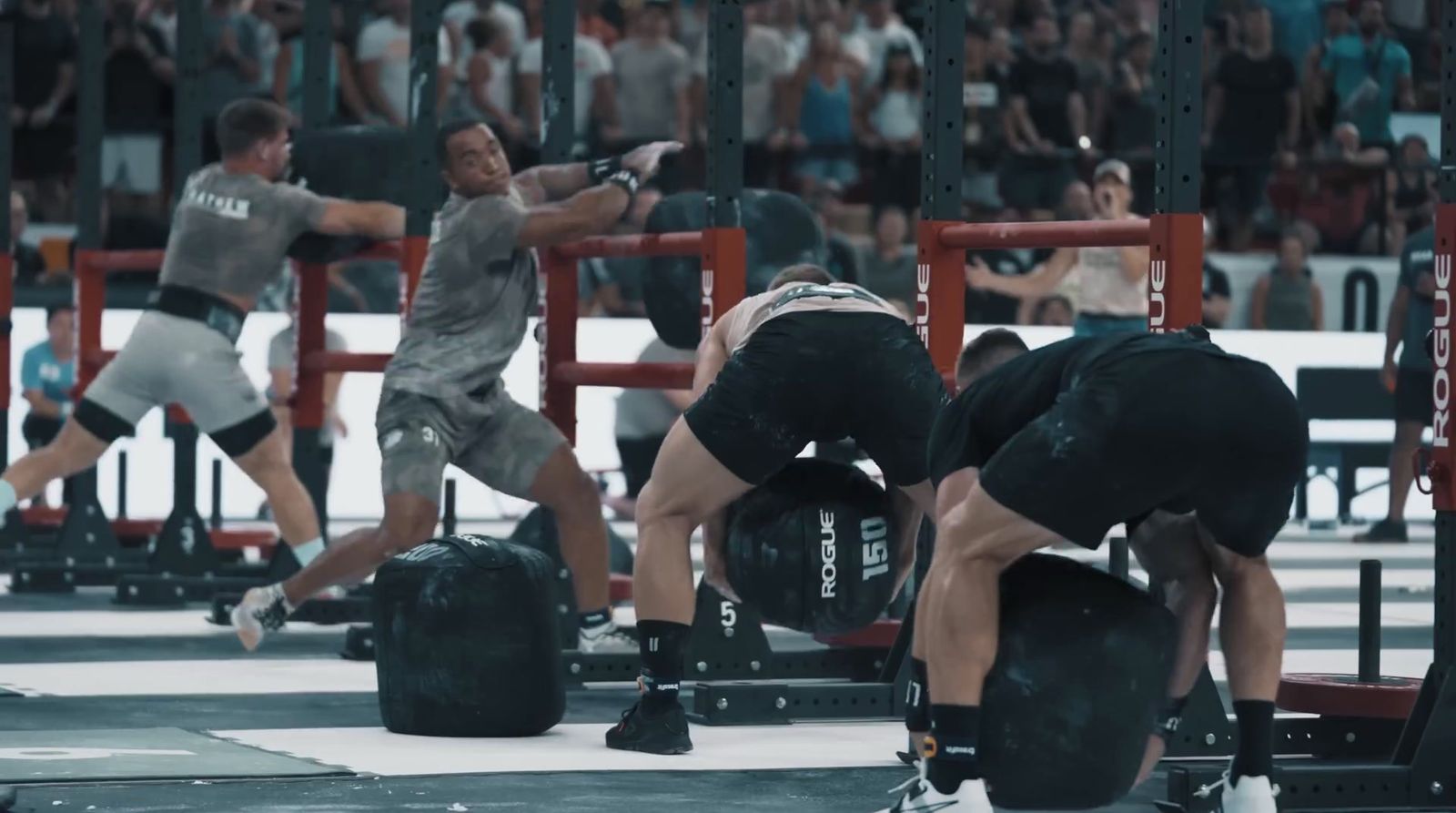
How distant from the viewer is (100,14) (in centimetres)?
1145

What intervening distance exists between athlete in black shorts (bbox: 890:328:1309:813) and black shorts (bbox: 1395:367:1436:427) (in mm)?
8331

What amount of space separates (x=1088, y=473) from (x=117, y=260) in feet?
23.2

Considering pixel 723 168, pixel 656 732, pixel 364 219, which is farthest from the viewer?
pixel 364 219

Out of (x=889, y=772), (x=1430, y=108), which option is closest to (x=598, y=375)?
(x=889, y=772)

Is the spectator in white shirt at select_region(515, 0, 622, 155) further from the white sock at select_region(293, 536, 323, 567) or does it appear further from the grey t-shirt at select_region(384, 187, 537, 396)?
the grey t-shirt at select_region(384, 187, 537, 396)

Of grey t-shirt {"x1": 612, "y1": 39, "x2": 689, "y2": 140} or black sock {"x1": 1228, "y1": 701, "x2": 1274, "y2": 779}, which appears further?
grey t-shirt {"x1": 612, "y1": 39, "x2": 689, "y2": 140}

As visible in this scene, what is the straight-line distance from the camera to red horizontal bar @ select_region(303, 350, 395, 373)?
9172mm

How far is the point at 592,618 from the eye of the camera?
8.11 metres

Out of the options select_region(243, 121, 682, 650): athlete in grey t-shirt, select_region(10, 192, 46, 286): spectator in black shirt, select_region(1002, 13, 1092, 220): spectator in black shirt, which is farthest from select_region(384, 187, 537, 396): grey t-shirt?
select_region(1002, 13, 1092, 220): spectator in black shirt

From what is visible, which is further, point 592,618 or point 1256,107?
point 1256,107

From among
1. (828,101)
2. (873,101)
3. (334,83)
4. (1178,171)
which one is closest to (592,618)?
(1178,171)

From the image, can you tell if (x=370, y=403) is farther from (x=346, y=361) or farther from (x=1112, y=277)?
(x=346, y=361)

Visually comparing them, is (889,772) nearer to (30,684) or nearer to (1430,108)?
(30,684)

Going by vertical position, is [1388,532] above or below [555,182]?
below
